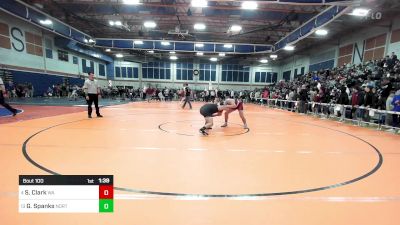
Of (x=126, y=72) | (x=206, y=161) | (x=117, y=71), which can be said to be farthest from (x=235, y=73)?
(x=206, y=161)

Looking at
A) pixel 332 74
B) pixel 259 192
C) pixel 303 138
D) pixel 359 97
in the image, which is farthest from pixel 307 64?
pixel 259 192

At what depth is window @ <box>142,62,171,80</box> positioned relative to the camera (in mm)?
34469

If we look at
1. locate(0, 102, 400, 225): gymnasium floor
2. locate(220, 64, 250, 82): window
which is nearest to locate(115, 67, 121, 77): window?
locate(220, 64, 250, 82): window

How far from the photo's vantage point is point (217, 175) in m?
3.08

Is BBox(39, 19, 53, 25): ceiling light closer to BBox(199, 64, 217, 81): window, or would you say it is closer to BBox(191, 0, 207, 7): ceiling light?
BBox(191, 0, 207, 7): ceiling light

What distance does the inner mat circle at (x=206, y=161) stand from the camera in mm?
2773

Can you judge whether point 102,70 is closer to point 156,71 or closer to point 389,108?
point 156,71

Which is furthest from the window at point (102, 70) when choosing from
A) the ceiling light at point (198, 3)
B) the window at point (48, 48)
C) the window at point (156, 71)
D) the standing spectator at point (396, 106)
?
the standing spectator at point (396, 106)

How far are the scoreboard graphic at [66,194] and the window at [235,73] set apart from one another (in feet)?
112

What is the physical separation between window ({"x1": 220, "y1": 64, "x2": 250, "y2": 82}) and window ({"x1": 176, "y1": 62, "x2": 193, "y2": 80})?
511cm

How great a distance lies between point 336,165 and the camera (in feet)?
12.0

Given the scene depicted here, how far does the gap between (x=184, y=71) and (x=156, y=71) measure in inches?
171

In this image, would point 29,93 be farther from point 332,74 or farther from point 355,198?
point 332,74

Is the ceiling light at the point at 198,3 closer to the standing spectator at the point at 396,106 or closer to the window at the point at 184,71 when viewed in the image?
the standing spectator at the point at 396,106
